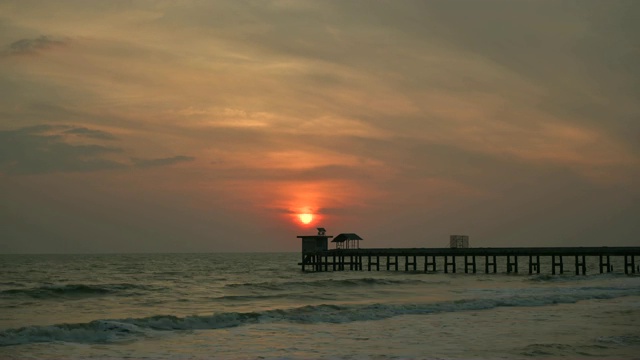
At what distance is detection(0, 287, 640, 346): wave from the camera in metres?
23.5

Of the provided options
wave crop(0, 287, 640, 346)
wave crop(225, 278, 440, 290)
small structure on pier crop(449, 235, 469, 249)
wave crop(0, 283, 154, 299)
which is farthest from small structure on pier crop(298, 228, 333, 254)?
wave crop(0, 287, 640, 346)

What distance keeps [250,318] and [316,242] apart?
4532cm

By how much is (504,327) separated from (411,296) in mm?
16578

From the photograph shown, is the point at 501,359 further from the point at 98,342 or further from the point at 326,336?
the point at 98,342

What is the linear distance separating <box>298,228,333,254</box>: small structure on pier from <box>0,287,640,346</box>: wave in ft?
121

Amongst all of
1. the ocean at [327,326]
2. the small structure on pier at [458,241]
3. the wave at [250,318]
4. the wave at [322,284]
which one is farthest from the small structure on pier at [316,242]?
the wave at [250,318]

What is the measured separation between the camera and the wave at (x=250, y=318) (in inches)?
925

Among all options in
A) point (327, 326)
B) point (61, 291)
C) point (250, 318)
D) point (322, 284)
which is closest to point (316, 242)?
point (322, 284)

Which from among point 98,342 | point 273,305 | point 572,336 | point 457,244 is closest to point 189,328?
point 98,342

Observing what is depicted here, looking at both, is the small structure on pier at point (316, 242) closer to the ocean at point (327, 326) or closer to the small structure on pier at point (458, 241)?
the small structure on pier at point (458, 241)

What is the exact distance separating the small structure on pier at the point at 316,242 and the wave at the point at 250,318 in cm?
3694

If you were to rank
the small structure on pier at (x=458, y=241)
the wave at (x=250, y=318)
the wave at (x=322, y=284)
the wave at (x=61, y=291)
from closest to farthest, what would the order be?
the wave at (x=250, y=318) → the wave at (x=61, y=291) → the wave at (x=322, y=284) → the small structure on pier at (x=458, y=241)

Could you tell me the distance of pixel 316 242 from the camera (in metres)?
73.8

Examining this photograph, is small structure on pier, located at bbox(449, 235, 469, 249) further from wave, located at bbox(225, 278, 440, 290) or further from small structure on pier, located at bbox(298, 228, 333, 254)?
wave, located at bbox(225, 278, 440, 290)
